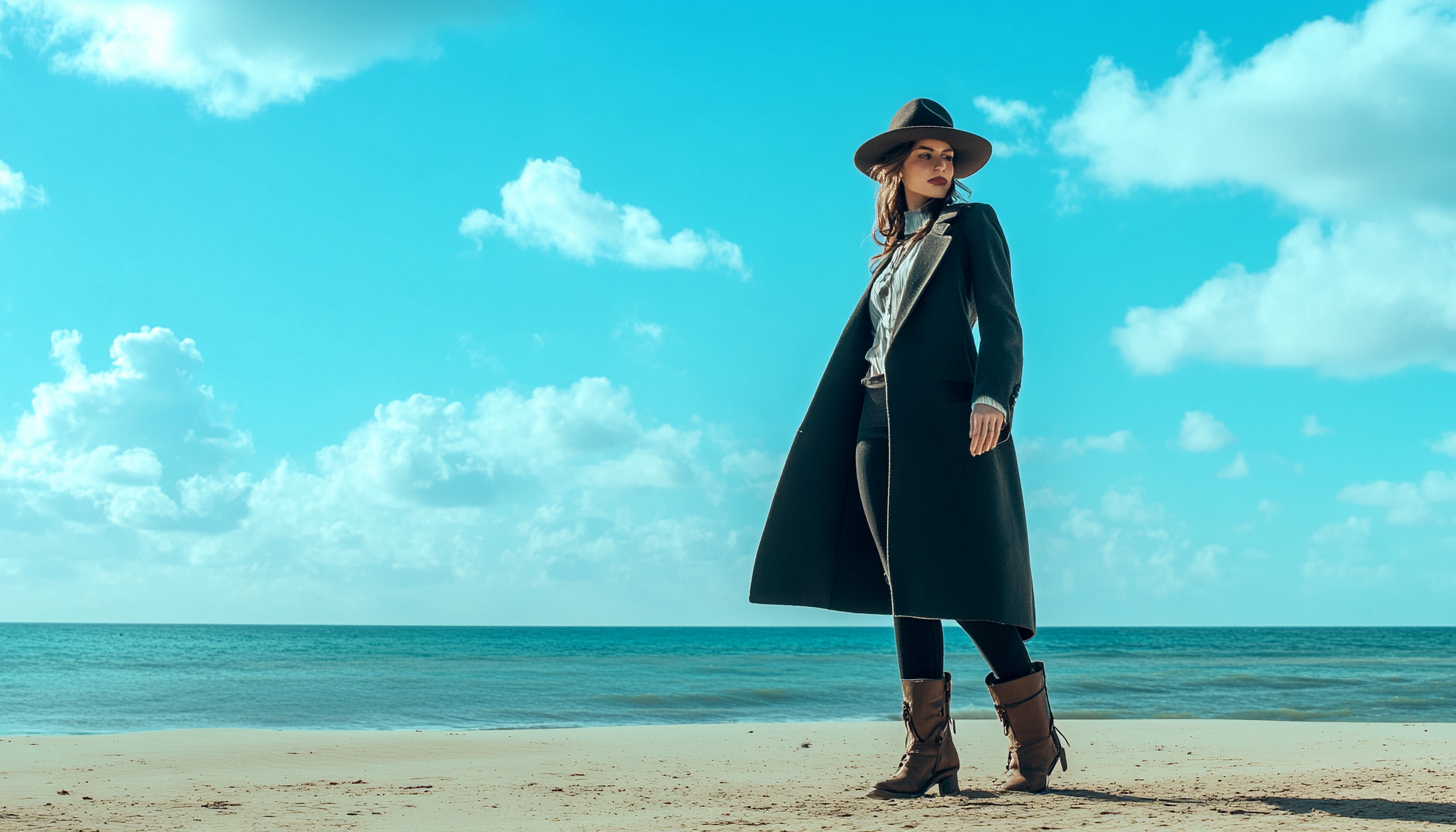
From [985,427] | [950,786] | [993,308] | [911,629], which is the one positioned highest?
[993,308]

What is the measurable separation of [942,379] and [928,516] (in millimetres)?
335

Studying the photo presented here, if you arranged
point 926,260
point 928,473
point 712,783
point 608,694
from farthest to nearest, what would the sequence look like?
point 608,694 < point 712,783 < point 926,260 < point 928,473

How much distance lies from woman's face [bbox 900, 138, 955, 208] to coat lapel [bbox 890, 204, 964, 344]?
13 cm

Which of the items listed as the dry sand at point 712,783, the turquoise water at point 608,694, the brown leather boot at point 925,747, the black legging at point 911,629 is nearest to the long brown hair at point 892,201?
the black legging at point 911,629

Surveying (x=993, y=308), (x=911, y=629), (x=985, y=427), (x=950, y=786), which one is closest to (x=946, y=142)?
(x=993, y=308)

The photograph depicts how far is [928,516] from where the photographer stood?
2496mm

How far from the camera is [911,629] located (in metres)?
2.61

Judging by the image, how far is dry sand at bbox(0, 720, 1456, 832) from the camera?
2.23 meters

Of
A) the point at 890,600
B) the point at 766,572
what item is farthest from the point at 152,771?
the point at 890,600

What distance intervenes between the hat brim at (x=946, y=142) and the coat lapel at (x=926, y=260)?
0.21 m

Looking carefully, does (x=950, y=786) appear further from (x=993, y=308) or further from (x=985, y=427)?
(x=993, y=308)

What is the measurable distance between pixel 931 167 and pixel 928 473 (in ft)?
2.86

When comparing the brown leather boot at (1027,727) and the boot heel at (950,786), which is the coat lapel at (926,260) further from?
the boot heel at (950,786)

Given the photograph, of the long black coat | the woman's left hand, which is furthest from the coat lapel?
the woman's left hand
